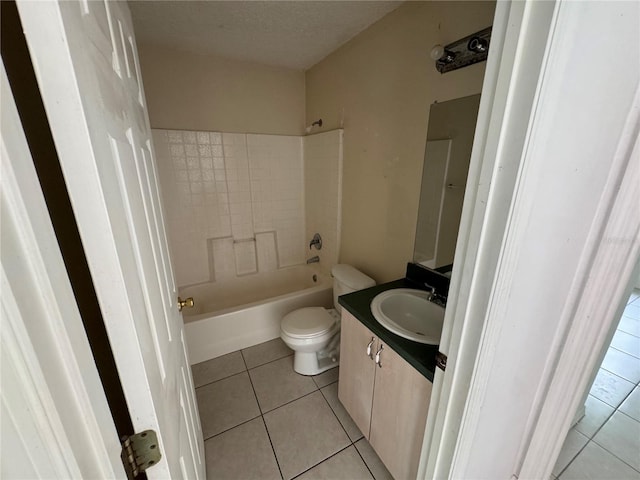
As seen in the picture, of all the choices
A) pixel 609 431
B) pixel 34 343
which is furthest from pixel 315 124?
pixel 609 431

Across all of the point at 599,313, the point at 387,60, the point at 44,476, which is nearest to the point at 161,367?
the point at 44,476

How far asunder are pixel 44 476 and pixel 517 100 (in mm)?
891

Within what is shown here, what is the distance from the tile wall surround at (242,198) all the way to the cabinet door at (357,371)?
104 centimetres

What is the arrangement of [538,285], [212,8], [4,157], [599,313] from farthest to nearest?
[212,8] → [599,313] → [538,285] → [4,157]

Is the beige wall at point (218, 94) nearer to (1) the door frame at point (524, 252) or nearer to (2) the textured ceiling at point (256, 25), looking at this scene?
(2) the textured ceiling at point (256, 25)

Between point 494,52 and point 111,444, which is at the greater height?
point 494,52

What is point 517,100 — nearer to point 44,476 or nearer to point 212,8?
point 44,476

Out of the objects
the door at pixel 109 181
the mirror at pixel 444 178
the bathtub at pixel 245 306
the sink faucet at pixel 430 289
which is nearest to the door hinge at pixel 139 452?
the door at pixel 109 181

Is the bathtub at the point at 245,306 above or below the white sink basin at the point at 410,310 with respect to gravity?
below

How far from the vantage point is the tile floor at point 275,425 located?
1330 millimetres

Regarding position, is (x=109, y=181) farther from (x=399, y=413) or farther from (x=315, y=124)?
(x=315, y=124)

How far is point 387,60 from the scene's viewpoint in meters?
1.58

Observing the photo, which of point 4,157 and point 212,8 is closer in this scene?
point 4,157

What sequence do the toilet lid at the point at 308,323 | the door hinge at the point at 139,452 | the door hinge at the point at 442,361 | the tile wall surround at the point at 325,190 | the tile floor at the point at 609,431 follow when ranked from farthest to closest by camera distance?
the tile wall surround at the point at 325,190
the toilet lid at the point at 308,323
the tile floor at the point at 609,431
the door hinge at the point at 442,361
the door hinge at the point at 139,452
